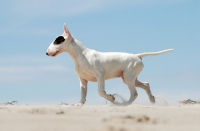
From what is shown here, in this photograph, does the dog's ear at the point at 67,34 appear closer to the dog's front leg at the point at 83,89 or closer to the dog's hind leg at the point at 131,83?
the dog's front leg at the point at 83,89

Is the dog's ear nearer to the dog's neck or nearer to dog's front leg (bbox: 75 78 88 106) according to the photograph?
the dog's neck

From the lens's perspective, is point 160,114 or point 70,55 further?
point 70,55

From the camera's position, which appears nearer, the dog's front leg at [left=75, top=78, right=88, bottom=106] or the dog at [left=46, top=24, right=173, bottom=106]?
the dog at [left=46, top=24, right=173, bottom=106]

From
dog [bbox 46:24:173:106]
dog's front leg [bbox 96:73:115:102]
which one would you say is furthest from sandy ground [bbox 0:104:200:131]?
dog [bbox 46:24:173:106]

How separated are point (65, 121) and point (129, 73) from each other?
5.85 meters

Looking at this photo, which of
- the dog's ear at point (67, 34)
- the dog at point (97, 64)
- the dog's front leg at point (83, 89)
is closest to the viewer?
the dog at point (97, 64)

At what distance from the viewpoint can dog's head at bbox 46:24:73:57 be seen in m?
10.7

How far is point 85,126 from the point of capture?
4.88m

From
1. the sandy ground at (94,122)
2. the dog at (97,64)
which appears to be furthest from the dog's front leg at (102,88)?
the sandy ground at (94,122)

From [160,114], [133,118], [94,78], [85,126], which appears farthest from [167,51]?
[85,126]

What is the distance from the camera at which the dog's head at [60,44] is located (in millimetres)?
10719

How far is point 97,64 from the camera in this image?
10531 millimetres

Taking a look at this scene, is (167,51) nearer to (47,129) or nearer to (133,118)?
(133,118)

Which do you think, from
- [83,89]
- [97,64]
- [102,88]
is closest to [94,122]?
[102,88]
